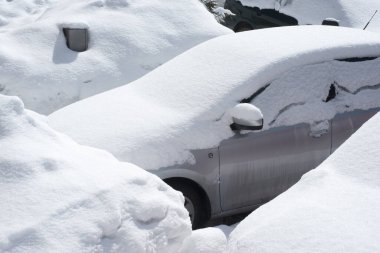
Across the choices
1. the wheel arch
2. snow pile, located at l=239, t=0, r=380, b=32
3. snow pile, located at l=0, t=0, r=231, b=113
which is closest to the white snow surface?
the wheel arch

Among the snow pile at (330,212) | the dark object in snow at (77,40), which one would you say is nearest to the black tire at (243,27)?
the dark object in snow at (77,40)

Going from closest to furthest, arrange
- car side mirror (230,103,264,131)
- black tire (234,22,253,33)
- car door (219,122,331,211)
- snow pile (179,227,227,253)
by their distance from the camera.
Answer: snow pile (179,227,227,253)
car side mirror (230,103,264,131)
car door (219,122,331,211)
black tire (234,22,253,33)

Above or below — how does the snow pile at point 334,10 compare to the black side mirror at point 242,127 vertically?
below

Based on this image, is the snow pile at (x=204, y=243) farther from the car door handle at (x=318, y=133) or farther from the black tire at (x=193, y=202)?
the car door handle at (x=318, y=133)

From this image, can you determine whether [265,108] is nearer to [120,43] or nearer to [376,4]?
[120,43]

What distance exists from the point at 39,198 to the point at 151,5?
541cm

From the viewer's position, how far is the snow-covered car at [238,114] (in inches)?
159

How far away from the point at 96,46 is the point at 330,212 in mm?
4653

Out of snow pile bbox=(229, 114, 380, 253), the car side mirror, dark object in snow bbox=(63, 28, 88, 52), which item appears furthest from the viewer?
dark object in snow bbox=(63, 28, 88, 52)

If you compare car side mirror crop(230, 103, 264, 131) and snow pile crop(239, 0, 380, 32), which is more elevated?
car side mirror crop(230, 103, 264, 131)

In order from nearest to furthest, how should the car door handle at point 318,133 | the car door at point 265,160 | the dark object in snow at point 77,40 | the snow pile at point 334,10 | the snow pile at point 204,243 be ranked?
the snow pile at point 204,243
the car door at point 265,160
the car door handle at point 318,133
the dark object in snow at point 77,40
the snow pile at point 334,10

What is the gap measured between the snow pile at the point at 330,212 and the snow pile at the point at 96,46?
3.59m

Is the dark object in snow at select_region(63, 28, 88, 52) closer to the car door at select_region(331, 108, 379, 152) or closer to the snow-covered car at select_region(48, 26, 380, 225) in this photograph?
the snow-covered car at select_region(48, 26, 380, 225)

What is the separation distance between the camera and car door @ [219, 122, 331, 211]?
165 inches
